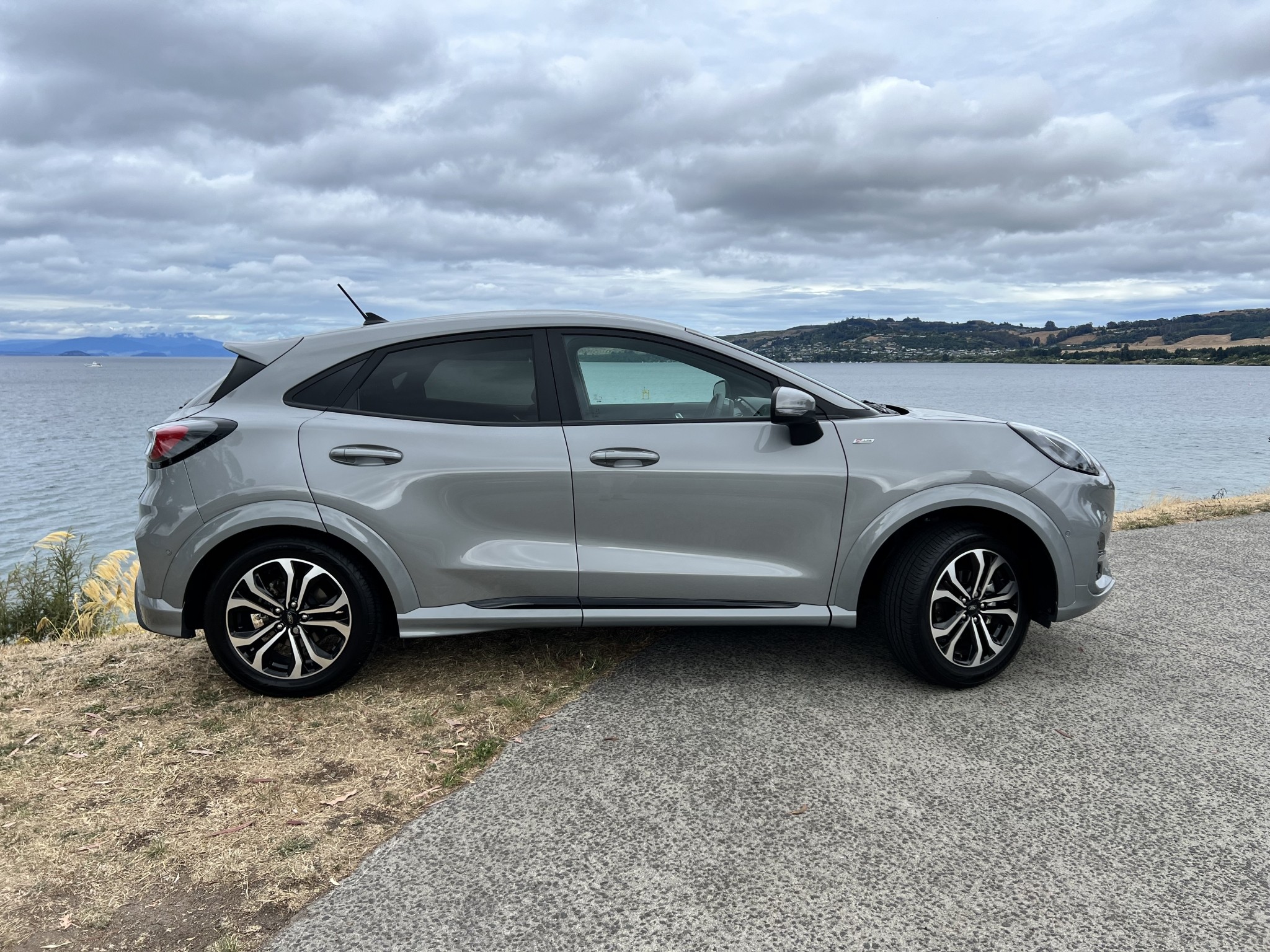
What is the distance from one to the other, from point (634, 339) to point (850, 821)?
2.24 meters

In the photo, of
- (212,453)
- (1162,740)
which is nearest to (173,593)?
(212,453)

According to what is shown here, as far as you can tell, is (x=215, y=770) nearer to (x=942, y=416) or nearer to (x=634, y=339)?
(x=634, y=339)

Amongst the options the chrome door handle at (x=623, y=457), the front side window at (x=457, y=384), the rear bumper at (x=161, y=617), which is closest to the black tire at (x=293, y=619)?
the rear bumper at (x=161, y=617)

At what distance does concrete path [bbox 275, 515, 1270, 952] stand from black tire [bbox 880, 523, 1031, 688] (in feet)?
0.52

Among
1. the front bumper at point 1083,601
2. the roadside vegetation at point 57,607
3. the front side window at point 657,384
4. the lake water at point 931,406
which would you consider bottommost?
the lake water at point 931,406

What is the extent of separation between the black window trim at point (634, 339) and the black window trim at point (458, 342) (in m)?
0.04

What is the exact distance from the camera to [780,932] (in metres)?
2.29

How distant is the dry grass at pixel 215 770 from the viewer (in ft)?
8.13

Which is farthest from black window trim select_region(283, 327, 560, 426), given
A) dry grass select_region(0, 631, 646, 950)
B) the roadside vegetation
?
the roadside vegetation

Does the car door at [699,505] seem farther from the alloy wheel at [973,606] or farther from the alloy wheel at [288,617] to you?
the alloy wheel at [288,617]

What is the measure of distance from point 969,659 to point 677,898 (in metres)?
2.10

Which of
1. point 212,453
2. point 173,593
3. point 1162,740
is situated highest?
point 212,453

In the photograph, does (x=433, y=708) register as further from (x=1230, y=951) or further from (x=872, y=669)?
(x=1230, y=951)

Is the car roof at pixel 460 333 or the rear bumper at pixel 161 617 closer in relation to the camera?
the rear bumper at pixel 161 617
